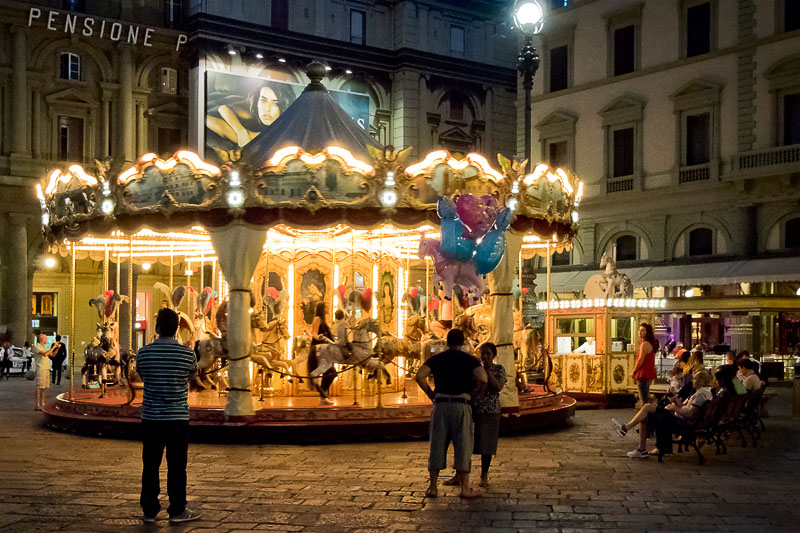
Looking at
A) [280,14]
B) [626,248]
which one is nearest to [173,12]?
[280,14]

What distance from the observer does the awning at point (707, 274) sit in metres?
31.4

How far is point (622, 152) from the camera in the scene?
37719mm

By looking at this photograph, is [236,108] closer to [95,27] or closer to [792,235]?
[95,27]

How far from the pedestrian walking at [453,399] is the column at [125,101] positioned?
3148 centimetres

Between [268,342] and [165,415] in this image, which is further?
[268,342]

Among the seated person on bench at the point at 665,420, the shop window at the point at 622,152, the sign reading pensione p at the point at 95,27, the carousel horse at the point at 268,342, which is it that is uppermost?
the sign reading pensione p at the point at 95,27

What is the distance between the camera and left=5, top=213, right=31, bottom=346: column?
118 ft

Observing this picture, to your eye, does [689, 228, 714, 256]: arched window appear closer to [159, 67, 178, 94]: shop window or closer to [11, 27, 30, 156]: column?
[159, 67, 178, 94]: shop window

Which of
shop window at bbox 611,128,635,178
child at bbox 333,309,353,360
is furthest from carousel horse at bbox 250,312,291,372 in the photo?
shop window at bbox 611,128,635,178

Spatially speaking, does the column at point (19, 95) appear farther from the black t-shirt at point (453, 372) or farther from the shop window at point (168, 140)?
the black t-shirt at point (453, 372)

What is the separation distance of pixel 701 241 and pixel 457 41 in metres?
17.1

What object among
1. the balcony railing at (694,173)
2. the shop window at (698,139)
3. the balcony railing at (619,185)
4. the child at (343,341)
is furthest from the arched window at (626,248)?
the child at (343,341)

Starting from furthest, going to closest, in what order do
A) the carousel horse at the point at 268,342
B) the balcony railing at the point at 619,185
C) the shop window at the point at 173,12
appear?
1. the shop window at the point at 173,12
2. the balcony railing at the point at 619,185
3. the carousel horse at the point at 268,342

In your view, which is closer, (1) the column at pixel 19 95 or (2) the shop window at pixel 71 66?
(1) the column at pixel 19 95
